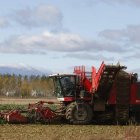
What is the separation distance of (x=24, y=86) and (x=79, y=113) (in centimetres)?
14396

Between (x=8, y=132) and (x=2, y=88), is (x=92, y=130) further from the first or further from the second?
(x=2, y=88)

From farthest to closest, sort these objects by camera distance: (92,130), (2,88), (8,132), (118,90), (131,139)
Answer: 1. (2,88)
2. (118,90)
3. (92,130)
4. (8,132)
5. (131,139)

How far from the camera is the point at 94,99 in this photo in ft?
87.8

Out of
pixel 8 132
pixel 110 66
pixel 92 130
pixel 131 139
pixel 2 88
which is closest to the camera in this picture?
pixel 131 139

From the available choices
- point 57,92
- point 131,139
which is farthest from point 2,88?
point 131,139

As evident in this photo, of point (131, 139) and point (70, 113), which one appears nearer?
point (131, 139)

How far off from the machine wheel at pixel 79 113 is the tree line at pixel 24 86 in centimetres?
12634

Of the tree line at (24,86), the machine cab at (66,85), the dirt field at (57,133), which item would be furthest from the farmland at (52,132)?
the tree line at (24,86)

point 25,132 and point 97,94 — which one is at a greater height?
point 97,94

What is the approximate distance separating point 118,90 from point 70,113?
2.87 meters

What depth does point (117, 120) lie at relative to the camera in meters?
26.5

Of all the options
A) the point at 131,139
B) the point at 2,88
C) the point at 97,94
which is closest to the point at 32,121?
the point at 97,94

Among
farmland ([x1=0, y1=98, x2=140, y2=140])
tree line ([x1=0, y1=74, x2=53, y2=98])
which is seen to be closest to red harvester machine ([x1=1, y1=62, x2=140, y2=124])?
farmland ([x1=0, y1=98, x2=140, y2=140])

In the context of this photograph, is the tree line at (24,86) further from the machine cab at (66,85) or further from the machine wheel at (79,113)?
the machine wheel at (79,113)
